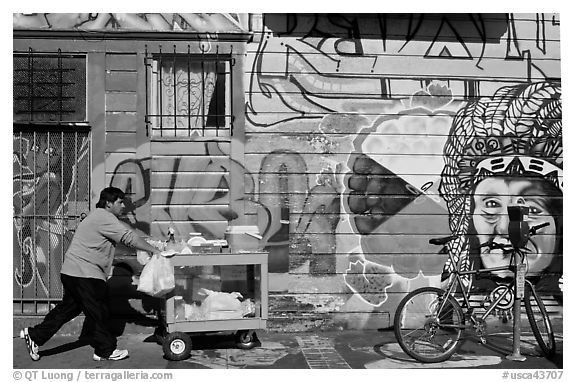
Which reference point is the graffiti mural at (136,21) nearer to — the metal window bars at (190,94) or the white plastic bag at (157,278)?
the metal window bars at (190,94)

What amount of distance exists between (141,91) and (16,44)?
1.47 m

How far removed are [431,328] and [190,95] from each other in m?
3.74

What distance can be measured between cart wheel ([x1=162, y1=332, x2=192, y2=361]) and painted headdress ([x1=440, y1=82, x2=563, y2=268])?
336 cm

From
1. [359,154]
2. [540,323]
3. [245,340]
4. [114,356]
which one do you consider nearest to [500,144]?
[359,154]

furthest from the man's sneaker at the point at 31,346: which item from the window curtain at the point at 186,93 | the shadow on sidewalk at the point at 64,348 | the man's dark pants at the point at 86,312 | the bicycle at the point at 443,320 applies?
the bicycle at the point at 443,320

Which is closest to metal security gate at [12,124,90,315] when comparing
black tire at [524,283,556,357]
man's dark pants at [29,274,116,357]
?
man's dark pants at [29,274,116,357]

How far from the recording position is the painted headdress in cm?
814

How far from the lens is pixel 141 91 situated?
25.7ft

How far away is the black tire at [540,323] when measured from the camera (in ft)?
22.6

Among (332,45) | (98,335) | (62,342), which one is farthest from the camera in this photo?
(332,45)

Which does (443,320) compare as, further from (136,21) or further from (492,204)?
(136,21)

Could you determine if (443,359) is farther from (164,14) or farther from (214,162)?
(164,14)

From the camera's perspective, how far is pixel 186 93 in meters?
8.02

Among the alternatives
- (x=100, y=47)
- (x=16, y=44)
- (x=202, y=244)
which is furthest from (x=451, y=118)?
(x=16, y=44)
